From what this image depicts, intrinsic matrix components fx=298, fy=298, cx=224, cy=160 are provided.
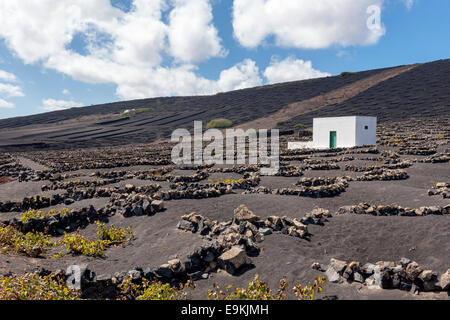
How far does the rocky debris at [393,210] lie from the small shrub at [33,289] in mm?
7766

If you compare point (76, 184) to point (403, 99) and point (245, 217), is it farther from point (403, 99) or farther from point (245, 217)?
point (403, 99)

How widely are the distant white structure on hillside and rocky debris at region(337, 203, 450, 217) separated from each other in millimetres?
19009

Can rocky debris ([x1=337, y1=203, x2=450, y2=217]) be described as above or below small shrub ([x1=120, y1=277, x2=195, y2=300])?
above

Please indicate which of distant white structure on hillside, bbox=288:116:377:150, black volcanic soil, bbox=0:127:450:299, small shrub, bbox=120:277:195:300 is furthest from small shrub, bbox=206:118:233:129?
small shrub, bbox=120:277:195:300

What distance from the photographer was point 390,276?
5.23 metres

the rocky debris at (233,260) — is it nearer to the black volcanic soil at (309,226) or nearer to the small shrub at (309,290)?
the black volcanic soil at (309,226)

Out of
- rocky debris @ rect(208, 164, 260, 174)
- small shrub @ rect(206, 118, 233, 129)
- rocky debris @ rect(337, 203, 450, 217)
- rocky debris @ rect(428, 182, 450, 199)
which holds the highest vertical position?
small shrub @ rect(206, 118, 233, 129)

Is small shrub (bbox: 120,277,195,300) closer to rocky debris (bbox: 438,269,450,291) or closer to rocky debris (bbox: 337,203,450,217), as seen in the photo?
rocky debris (bbox: 438,269,450,291)

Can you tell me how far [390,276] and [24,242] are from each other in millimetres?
8809

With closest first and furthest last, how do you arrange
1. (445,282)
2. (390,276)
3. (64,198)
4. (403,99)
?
(445,282) < (390,276) < (64,198) < (403,99)

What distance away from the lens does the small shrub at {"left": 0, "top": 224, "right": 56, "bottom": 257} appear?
7.53 metres

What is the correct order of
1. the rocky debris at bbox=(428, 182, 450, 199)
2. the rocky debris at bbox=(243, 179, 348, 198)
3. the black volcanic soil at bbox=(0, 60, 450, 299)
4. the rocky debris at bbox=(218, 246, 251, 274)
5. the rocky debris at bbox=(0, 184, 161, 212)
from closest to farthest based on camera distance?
1. the rocky debris at bbox=(218, 246, 251, 274)
2. the black volcanic soil at bbox=(0, 60, 450, 299)
3. the rocky debris at bbox=(428, 182, 450, 199)
4. the rocky debris at bbox=(243, 179, 348, 198)
5. the rocky debris at bbox=(0, 184, 161, 212)

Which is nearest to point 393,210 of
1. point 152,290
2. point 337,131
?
point 152,290
